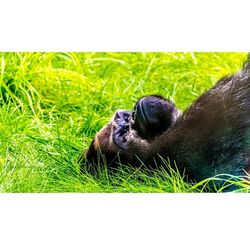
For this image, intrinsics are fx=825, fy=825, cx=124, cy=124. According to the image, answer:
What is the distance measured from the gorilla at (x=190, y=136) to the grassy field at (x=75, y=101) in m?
0.05

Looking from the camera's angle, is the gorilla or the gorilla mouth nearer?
the gorilla

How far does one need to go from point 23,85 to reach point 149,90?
420 mm

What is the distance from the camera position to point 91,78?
285 cm

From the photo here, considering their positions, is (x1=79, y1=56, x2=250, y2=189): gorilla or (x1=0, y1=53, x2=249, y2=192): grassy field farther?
(x1=0, y1=53, x2=249, y2=192): grassy field

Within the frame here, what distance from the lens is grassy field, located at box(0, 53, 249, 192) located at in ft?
8.25

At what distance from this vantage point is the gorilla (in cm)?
237

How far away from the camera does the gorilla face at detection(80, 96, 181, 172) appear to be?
8.07 feet

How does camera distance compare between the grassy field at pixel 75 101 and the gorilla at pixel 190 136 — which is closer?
the gorilla at pixel 190 136

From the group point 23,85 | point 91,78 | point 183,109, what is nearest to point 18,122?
point 23,85

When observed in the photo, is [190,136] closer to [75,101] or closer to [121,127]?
[121,127]

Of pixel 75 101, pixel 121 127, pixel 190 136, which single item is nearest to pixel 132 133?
pixel 121 127

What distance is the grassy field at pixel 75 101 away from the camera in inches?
99.0

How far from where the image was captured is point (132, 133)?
2496 millimetres
